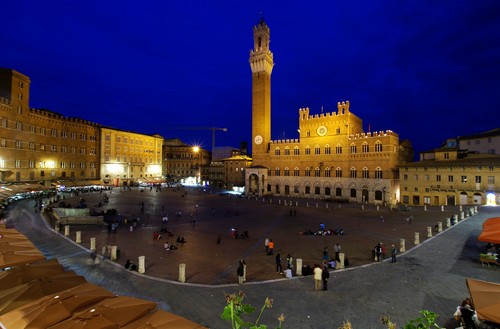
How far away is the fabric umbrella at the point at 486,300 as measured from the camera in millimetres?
7016

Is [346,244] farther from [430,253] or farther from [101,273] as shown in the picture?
[101,273]

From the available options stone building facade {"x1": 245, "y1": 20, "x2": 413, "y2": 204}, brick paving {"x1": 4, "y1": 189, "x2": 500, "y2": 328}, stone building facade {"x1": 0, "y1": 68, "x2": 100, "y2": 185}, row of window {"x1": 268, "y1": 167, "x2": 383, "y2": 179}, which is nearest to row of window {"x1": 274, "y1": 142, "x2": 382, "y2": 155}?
stone building facade {"x1": 245, "y1": 20, "x2": 413, "y2": 204}

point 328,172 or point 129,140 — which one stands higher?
point 129,140

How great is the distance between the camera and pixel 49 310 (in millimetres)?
6918

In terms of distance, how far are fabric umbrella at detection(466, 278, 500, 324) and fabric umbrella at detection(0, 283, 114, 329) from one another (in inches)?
421

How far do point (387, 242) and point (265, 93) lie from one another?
1843 inches

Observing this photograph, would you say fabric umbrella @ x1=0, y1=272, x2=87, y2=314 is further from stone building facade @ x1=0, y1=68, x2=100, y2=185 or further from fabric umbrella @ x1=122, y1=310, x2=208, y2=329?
stone building facade @ x1=0, y1=68, x2=100, y2=185

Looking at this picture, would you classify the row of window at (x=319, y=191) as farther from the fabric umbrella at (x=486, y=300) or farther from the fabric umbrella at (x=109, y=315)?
the fabric umbrella at (x=109, y=315)

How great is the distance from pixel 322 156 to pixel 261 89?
21.2 metres

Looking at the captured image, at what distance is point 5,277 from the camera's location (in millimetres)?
9359

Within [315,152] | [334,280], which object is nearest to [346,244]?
[334,280]

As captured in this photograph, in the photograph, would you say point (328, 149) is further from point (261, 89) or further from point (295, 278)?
point (295, 278)

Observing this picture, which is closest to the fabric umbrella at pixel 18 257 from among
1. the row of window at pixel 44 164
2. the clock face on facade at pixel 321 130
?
the row of window at pixel 44 164

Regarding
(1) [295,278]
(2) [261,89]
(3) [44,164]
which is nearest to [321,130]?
(2) [261,89]
